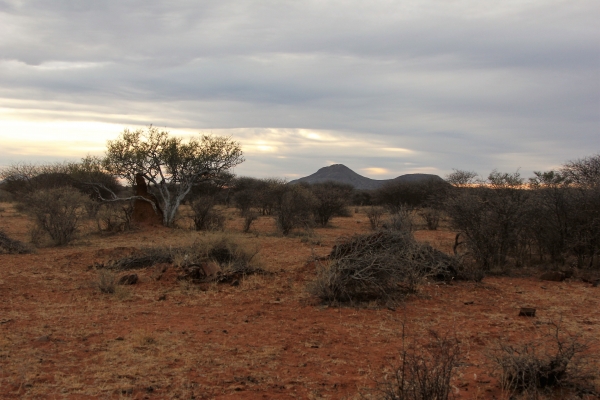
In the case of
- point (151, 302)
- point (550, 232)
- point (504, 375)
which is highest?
point (550, 232)

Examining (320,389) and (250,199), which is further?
(250,199)

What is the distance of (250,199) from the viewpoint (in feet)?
97.1

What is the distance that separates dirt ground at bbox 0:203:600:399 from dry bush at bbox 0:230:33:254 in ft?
10.5

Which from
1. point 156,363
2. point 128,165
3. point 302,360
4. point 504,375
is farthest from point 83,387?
point 128,165

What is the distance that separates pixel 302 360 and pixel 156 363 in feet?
5.51

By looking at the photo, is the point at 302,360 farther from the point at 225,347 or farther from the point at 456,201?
the point at 456,201

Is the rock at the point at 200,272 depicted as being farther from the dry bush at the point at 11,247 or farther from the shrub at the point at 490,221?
the dry bush at the point at 11,247

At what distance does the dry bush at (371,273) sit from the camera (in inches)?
314

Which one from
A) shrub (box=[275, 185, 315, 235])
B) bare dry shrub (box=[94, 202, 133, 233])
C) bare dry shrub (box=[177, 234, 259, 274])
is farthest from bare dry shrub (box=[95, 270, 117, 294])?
bare dry shrub (box=[94, 202, 133, 233])

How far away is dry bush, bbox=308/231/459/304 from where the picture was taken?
314 inches

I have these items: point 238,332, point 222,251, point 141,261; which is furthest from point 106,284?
point 238,332

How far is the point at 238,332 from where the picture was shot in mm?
6336

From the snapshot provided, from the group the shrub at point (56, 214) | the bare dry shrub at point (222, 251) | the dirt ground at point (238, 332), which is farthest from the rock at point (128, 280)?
the shrub at point (56, 214)

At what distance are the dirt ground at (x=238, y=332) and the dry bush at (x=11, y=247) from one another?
321 centimetres
